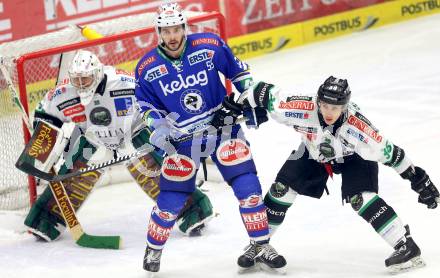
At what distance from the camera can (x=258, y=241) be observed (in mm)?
5789

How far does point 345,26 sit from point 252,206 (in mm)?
5692

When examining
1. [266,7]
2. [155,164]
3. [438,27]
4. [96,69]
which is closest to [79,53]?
[96,69]

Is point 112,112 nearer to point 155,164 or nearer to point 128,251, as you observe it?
point 155,164

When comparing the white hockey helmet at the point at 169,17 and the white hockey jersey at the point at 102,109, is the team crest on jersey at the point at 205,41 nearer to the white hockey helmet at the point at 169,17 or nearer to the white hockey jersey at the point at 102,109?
the white hockey helmet at the point at 169,17

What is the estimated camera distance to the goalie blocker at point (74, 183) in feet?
22.0

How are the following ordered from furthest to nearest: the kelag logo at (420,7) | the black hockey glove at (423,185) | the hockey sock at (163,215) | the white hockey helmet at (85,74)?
the kelag logo at (420,7)
the white hockey helmet at (85,74)
the hockey sock at (163,215)
the black hockey glove at (423,185)

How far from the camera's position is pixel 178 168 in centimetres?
587

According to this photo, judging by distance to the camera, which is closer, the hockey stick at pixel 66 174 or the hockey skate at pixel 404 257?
the hockey skate at pixel 404 257

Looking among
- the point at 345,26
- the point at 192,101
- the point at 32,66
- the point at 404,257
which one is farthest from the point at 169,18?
the point at 345,26

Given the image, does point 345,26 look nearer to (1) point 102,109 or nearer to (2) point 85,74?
(1) point 102,109

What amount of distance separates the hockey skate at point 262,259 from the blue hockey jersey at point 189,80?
721mm

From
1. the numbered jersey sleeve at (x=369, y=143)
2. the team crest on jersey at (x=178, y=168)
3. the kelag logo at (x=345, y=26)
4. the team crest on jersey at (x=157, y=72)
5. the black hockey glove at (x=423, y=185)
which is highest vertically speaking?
the team crest on jersey at (x=157, y=72)

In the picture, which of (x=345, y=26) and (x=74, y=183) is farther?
(x=345, y=26)

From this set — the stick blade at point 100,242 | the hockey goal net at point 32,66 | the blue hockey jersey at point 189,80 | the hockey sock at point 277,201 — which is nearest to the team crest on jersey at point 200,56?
the blue hockey jersey at point 189,80
